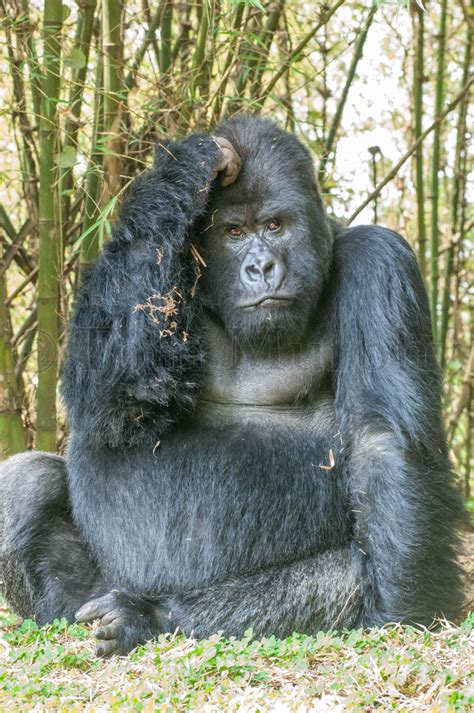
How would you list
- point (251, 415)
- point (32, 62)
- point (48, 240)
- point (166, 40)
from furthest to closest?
point (166, 40) < point (48, 240) < point (32, 62) < point (251, 415)

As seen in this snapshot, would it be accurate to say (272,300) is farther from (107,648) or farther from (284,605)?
(107,648)

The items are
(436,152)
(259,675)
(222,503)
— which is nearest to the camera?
(259,675)

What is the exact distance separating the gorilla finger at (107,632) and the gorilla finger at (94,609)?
156 millimetres

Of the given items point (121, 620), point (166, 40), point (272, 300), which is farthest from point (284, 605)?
point (166, 40)

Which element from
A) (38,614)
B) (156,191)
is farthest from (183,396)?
(38,614)

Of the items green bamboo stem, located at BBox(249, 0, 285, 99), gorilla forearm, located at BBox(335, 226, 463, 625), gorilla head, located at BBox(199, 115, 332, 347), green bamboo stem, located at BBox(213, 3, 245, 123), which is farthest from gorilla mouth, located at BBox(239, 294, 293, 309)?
green bamboo stem, located at BBox(249, 0, 285, 99)

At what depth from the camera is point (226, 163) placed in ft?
12.1

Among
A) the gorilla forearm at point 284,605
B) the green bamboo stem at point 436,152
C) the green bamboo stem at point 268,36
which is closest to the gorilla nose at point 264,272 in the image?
the gorilla forearm at point 284,605

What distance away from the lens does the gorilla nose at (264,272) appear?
360 centimetres

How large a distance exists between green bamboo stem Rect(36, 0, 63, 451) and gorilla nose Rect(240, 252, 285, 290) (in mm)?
1391

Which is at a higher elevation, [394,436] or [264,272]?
[264,272]

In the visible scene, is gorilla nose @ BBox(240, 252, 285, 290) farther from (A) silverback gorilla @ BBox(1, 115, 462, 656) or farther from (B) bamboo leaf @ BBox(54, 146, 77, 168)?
(B) bamboo leaf @ BBox(54, 146, 77, 168)

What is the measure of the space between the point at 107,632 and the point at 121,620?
3.9 inches

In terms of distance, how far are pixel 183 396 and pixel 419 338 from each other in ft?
2.92
